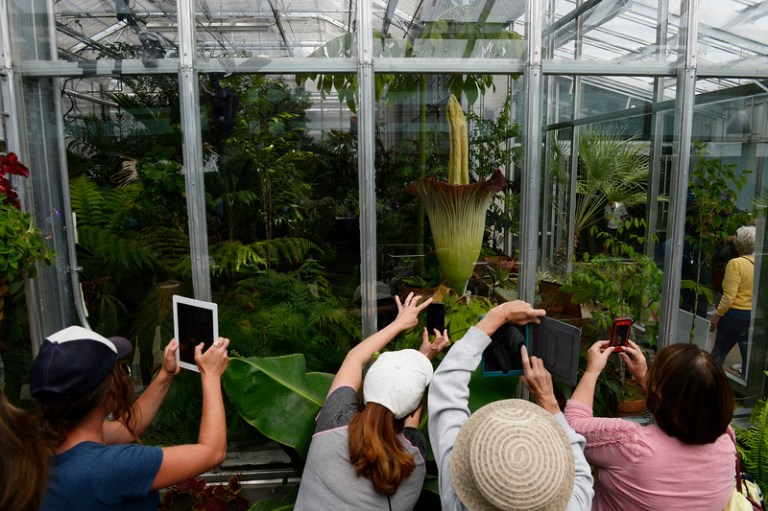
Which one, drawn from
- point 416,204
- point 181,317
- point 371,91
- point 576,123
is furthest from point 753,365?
point 181,317

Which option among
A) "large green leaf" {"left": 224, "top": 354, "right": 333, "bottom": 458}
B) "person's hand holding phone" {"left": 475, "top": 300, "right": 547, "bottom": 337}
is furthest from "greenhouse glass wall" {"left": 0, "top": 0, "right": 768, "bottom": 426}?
"person's hand holding phone" {"left": 475, "top": 300, "right": 547, "bottom": 337}

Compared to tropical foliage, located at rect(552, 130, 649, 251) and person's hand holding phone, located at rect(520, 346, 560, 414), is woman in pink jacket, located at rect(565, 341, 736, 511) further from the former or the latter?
tropical foliage, located at rect(552, 130, 649, 251)

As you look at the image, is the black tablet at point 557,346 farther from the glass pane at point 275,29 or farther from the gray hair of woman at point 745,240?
the gray hair of woman at point 745,240

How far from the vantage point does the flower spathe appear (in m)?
3.17

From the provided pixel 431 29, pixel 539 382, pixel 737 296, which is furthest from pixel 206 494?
pixel 737 296

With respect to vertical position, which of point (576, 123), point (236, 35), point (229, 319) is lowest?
point (229, 319)

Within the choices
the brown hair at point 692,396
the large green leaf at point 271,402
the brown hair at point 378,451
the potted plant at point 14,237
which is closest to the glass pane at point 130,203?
the potted plant at point 14,237

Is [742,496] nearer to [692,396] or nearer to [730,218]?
[692,396]

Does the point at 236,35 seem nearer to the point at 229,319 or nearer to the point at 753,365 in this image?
the point at 229,319

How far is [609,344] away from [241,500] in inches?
79.9

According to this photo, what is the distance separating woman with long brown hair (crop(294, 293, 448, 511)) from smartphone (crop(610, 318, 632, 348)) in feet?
2.51

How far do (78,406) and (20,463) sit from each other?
357 millimetres

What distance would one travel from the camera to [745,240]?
3.57 m

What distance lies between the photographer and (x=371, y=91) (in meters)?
2.95
